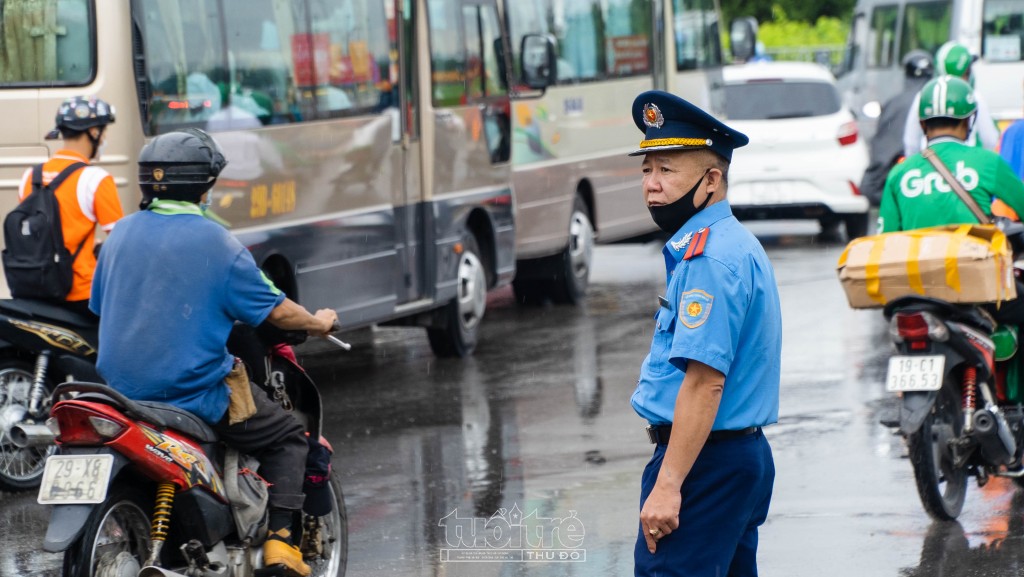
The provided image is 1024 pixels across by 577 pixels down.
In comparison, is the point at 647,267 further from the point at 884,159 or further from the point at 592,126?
the point at 884,159

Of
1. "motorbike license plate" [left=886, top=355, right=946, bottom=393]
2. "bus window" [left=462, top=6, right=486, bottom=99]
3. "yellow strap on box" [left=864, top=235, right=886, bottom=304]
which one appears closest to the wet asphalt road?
"motorbike license plate" [left=886, top=355, right=946, bottom=393]

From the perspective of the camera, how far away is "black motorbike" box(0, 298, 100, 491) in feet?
26.5

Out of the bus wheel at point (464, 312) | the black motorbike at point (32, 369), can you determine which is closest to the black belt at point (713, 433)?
the black motorbike at point (32, 369)

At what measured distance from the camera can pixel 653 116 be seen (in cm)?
418

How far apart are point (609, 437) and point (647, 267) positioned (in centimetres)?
911

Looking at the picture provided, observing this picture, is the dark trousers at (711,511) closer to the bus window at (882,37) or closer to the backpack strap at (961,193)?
the backpack strap at (961,193)

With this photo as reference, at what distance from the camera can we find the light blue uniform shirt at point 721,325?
398 cm

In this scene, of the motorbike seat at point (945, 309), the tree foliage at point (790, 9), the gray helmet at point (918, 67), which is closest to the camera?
the motorbike seat at point (945, 309)

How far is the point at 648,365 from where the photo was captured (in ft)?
13.8

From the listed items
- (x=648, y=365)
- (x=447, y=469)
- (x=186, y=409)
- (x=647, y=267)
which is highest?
(x=648, y=365)

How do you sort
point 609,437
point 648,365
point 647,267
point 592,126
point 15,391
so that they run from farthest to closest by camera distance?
point 647,267 → point 592,126 → point 609,437 → point 15,391 → point 648,365

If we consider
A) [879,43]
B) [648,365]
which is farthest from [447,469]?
[879,43]

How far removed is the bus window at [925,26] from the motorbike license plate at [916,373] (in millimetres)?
18552

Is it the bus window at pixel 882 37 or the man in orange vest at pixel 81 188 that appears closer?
the man in orange vest at pixel 81 188
